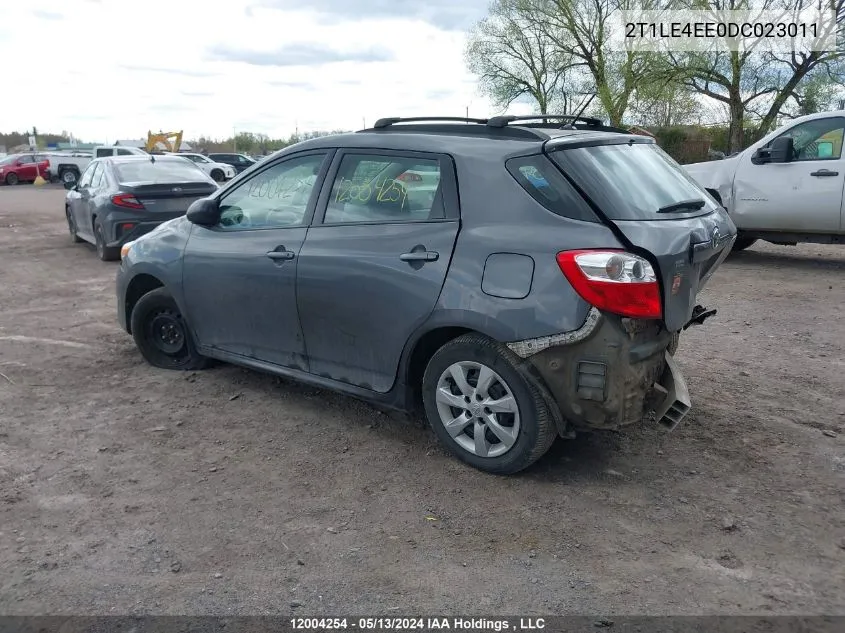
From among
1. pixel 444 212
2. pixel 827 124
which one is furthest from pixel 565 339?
pixel 827 124

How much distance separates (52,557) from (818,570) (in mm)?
3124

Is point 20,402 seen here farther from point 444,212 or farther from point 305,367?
point 444,212

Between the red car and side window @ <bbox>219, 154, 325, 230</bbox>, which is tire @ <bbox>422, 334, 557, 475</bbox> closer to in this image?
side window @ <bbox>219, 154, 325, 230</bbox>

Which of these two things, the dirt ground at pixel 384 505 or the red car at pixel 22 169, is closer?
the dirt ground at pixel 384 505

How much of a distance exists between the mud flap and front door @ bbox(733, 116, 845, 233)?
6.55 meters

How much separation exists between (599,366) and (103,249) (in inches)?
363

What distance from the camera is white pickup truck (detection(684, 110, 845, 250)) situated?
9102mm

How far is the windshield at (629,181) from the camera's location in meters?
3.59

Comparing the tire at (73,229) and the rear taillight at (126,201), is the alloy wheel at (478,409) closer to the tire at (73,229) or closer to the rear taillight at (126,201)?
the rear taillight at (126,201)

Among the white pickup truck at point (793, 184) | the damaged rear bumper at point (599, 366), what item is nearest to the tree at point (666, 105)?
the white pickup truck at point (793, 184)

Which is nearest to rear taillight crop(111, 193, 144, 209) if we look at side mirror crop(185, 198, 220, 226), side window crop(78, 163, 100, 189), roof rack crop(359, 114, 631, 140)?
side window crop(78, 163, 100, 189)

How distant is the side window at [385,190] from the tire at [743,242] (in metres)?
7.51

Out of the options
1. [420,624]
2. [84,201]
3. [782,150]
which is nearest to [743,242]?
[782,150]

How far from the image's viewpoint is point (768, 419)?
15.0ft
